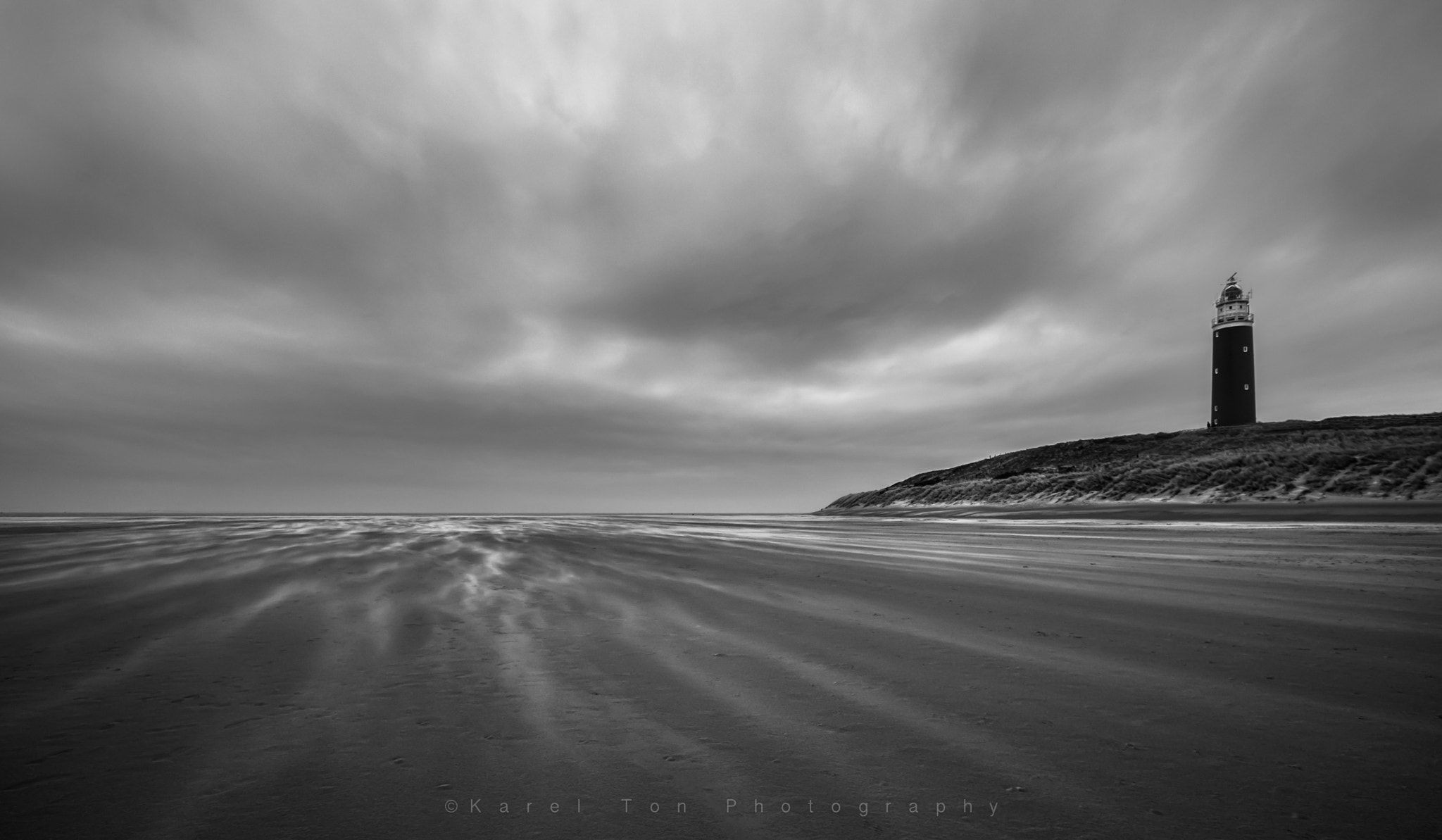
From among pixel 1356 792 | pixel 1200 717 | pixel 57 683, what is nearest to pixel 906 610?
pixel 1200 717

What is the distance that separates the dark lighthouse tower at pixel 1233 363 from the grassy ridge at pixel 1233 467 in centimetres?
932

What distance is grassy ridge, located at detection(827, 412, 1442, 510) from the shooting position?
2667 cm

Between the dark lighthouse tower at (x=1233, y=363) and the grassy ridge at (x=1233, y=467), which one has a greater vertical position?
the dark lighthouse tower at (x=1233, y=363)

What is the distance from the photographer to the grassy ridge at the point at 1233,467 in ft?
87.5

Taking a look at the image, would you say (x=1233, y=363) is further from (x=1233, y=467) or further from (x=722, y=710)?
(x=722, y=710)

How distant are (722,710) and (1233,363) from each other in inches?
2707

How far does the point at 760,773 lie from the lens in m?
2.18

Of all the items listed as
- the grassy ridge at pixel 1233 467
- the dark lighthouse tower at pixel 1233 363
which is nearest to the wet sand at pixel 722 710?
the grassy ridge at pixel 1233 467

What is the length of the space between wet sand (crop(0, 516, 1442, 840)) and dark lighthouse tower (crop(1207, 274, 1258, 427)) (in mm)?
59307

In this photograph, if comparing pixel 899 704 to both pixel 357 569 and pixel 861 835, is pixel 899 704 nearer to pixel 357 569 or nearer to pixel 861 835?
pixel 861 835

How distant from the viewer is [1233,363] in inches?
2109

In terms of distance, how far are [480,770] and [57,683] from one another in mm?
2923

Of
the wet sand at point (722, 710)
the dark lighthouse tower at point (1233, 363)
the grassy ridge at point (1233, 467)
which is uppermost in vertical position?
the dark lighthouse tower at point (1233, 363)

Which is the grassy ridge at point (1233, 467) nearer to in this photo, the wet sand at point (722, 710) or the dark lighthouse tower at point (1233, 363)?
the dark lighthouse tower at point (1233, 363)
